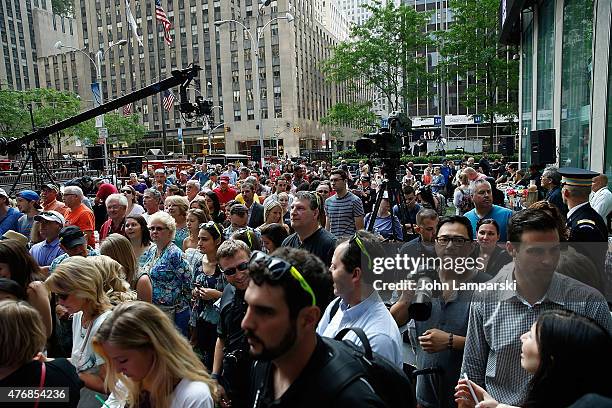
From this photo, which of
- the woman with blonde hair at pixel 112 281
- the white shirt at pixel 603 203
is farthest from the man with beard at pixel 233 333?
the white shirt at pixel 603 203

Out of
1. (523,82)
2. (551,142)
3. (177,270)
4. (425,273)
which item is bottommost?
(177,270)

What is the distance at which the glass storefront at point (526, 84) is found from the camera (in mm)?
20031

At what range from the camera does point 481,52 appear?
101ft

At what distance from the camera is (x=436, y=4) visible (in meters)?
62.6

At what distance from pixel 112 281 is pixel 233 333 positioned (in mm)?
989

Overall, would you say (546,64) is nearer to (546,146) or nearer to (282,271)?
(546,146)

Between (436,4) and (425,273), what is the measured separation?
68422 mm

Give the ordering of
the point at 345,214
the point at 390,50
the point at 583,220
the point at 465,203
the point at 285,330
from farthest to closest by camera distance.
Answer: the point at 390,50 → the point at 465,203 → the point at 345,214 → the point at 583,220 → the point at 285,330

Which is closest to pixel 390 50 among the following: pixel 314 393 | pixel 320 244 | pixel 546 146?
pixel 546 146

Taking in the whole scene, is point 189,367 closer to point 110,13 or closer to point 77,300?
point 77,300

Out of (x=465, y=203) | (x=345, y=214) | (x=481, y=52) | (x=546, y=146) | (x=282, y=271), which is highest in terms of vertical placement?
(x=481, y=52)

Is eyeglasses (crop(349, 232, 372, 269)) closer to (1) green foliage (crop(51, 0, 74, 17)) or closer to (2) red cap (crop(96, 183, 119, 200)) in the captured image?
(2) red cap (crop(96, 183, 119, 200))

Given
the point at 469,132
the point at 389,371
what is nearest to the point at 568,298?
the point at 389,371

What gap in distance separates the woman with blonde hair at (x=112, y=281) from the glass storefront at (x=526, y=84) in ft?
64.9
